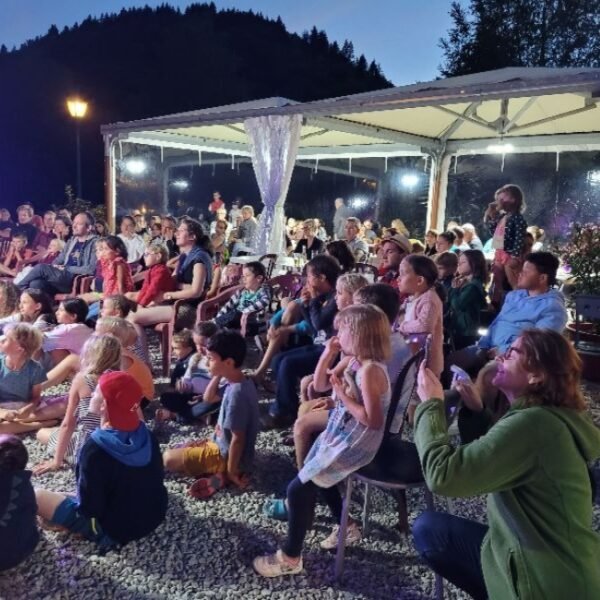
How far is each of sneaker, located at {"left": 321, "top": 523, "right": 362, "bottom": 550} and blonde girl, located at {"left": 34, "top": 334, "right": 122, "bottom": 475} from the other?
1.32 metres

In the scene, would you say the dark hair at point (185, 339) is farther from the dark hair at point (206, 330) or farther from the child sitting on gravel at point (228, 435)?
the child sitting on gravel at point (228, 435)

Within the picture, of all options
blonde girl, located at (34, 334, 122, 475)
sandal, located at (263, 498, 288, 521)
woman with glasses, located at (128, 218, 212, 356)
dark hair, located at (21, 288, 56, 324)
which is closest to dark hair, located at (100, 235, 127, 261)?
woman with glasses, located at (128, 218, 212, 356)

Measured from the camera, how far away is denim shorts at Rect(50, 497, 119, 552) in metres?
2.48

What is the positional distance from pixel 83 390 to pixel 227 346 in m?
0.77

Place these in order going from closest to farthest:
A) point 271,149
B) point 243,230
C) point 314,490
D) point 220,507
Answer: point 314,490
point 220,507
point 271,149
point 243,230

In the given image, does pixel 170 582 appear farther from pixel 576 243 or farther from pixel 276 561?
pixel 576 243

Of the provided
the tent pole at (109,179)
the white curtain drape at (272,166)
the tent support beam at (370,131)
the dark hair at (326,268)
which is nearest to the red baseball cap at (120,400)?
the dark hair at (326,268)

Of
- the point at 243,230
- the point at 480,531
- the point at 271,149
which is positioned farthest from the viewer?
the point at 243,230

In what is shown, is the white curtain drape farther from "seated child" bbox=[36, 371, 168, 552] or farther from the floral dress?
the floral dress

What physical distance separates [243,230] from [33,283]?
457 centimetres

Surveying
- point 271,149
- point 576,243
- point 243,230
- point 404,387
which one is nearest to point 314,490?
point 404,387

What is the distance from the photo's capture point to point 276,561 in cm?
234

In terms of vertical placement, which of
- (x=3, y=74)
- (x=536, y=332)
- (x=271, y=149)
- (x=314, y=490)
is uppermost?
(x=3, y=74)

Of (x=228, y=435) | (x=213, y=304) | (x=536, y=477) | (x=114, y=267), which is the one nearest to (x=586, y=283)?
(x=213, y=304)
